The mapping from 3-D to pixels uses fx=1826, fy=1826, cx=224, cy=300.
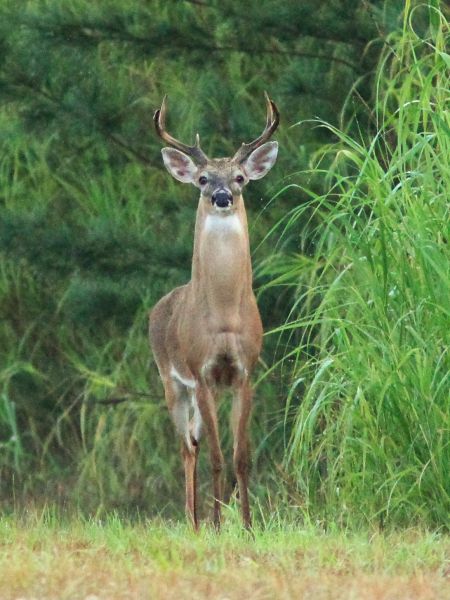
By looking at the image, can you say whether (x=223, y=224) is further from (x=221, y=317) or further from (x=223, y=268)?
(x=221, y=317)

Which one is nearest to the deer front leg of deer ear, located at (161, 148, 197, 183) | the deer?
the deer

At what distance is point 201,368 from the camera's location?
329 inches

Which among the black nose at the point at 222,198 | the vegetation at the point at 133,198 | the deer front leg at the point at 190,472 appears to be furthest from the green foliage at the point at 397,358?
the vegetation at the point at 133,198

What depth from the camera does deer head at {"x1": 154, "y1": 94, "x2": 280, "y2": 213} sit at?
848cm

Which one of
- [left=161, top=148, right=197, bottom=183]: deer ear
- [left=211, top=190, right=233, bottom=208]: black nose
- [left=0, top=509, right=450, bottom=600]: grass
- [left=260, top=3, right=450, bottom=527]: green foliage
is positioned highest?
[left=161, top=148, right=197, bottom=183]: deer ear

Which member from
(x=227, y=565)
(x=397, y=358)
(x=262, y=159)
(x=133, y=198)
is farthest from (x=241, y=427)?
(x=133, y=198)

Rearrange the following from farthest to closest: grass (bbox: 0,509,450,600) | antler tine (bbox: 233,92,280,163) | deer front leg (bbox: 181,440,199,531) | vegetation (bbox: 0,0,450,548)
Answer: vegetation (bbox: 0,0,450,548) < deer front leg (bbox: 181,440,199,531) < antler tine (bbox: 233,92,280,163) < grass (bbox: 0,509,450,600)

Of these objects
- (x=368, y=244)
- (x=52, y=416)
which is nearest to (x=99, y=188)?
(x=52, y=416)

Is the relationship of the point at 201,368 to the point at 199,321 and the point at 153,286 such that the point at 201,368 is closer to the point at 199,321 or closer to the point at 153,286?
the point at 199,321

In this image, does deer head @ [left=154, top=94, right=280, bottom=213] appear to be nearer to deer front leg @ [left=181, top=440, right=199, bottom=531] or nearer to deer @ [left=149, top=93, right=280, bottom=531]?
deer @ [left=149, top=93, right=280, bottom=531]

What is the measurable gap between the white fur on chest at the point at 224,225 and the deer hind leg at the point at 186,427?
1.18m

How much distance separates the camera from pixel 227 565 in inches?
243

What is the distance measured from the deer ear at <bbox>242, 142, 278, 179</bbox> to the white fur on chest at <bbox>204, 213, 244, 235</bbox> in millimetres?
578

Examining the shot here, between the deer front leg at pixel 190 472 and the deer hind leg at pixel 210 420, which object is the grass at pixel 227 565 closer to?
the deer hind leg at pixel 210 420
